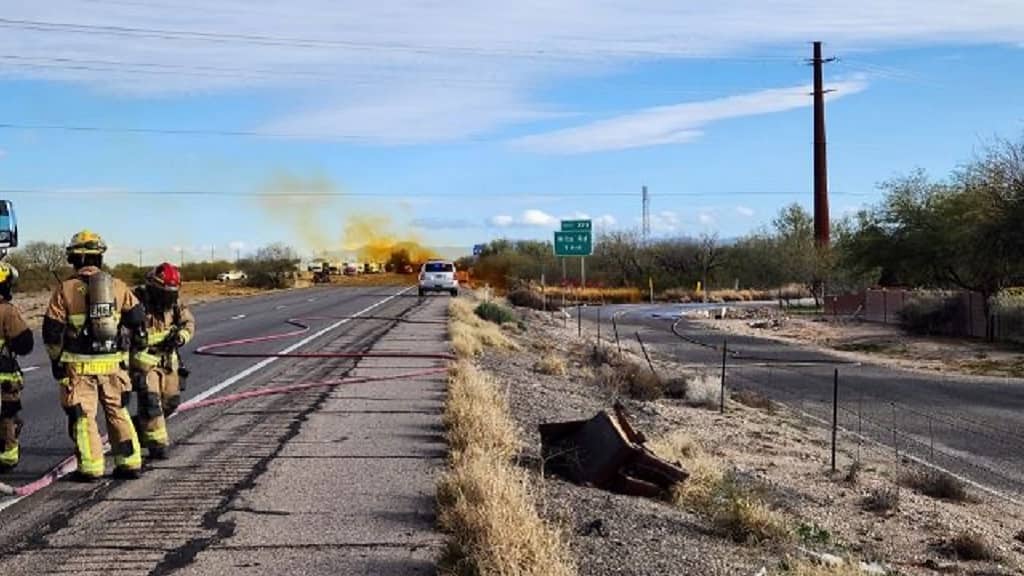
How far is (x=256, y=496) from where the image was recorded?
8570 mm

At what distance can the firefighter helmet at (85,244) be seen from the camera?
913cm

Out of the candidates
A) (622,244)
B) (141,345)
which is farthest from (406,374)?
(622,244)

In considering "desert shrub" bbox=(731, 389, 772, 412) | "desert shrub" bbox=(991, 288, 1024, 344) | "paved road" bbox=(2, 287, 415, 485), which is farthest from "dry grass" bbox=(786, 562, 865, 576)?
"desert shrub" bbox=(991, 288, 1024, 344)

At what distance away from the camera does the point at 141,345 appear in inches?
388

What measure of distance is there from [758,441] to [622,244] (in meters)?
85.2

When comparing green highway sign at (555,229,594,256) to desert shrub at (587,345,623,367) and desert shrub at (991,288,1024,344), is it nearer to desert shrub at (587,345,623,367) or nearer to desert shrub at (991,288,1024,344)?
desert shrub at (991,288,1024,344)

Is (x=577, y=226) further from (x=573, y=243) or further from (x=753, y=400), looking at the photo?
(x=753, y=400)

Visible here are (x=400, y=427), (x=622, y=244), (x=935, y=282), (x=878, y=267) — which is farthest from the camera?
(x=622, y=244)

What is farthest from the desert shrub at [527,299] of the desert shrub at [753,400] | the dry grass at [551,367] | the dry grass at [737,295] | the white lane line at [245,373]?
the dry grass at [551,367]

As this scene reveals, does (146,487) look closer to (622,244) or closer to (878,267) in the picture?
(878,267)

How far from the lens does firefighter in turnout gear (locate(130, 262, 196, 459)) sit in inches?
394

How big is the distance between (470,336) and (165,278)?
15524 mm

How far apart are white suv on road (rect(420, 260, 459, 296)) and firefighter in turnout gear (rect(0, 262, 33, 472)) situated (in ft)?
157

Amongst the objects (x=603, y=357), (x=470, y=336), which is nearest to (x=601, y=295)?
(x=603, y=357)
